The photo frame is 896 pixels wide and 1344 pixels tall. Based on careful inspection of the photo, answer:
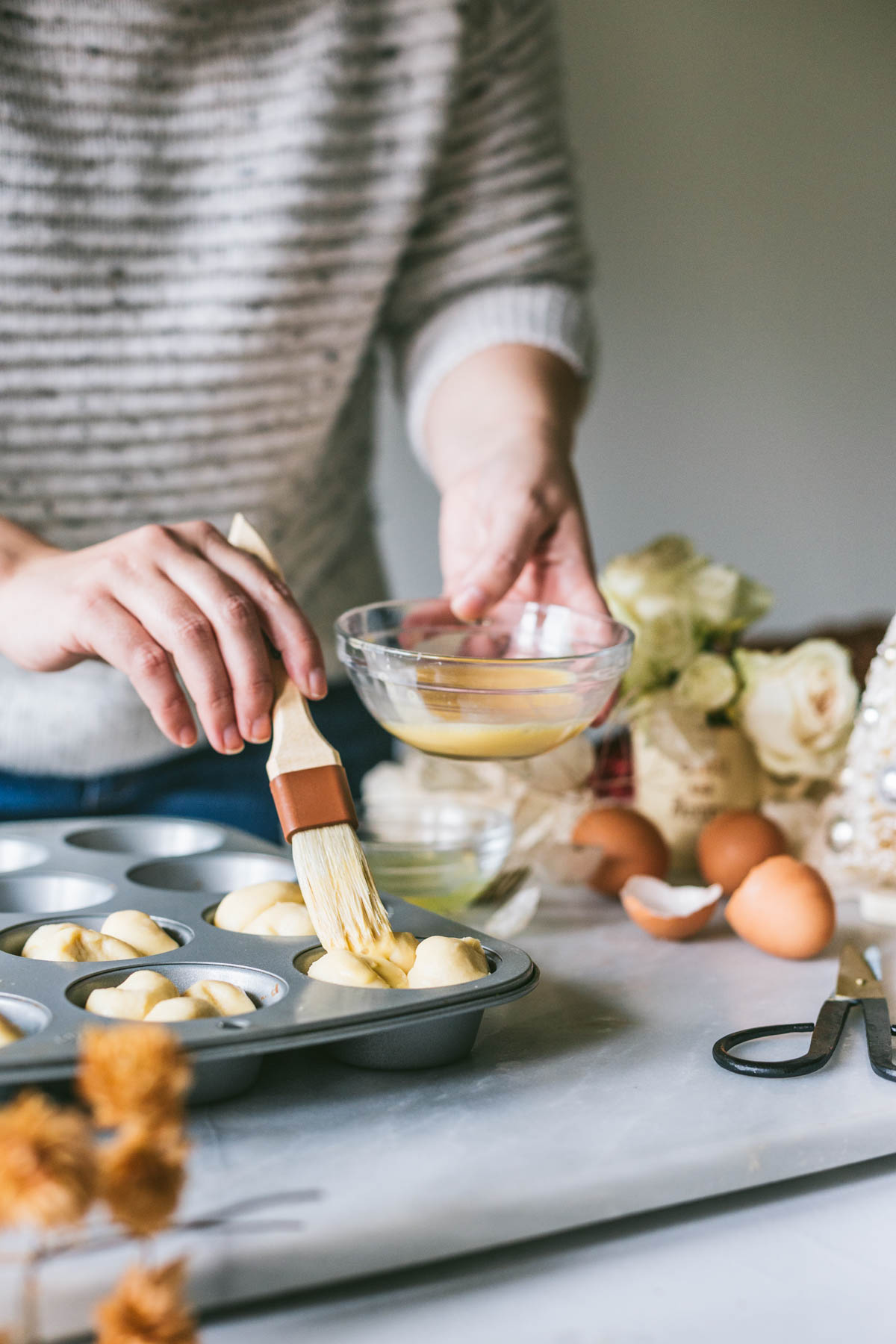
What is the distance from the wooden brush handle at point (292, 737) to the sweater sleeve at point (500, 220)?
559 mm

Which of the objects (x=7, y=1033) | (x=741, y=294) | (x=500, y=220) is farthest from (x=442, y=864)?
(x=741, y=294)

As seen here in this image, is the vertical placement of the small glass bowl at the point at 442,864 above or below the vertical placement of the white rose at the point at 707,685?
below

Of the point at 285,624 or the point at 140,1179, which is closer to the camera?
the point at 140,1179

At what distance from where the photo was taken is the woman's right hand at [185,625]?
0.63 metres

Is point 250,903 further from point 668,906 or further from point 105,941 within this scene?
point 668,906

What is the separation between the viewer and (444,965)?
0.57 meters

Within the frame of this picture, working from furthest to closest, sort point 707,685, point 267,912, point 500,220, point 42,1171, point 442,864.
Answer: point 500,220 < point 707,685 < point 442,864 < point 267,912 < point 42,1171

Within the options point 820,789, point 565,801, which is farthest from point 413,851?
point 820,789

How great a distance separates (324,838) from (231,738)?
8 cm

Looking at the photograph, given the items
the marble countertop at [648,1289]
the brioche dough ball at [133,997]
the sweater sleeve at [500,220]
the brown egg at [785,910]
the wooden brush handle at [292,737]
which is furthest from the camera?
the sweater sleeve at [500,220]

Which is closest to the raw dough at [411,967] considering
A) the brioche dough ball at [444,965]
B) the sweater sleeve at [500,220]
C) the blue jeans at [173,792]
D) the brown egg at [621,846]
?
the brioche dough ball at [444,965]

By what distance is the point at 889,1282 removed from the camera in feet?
1.54

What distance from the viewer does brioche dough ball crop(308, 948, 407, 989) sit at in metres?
0.57

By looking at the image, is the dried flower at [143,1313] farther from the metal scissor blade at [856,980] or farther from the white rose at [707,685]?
the white rose at [707,685]
